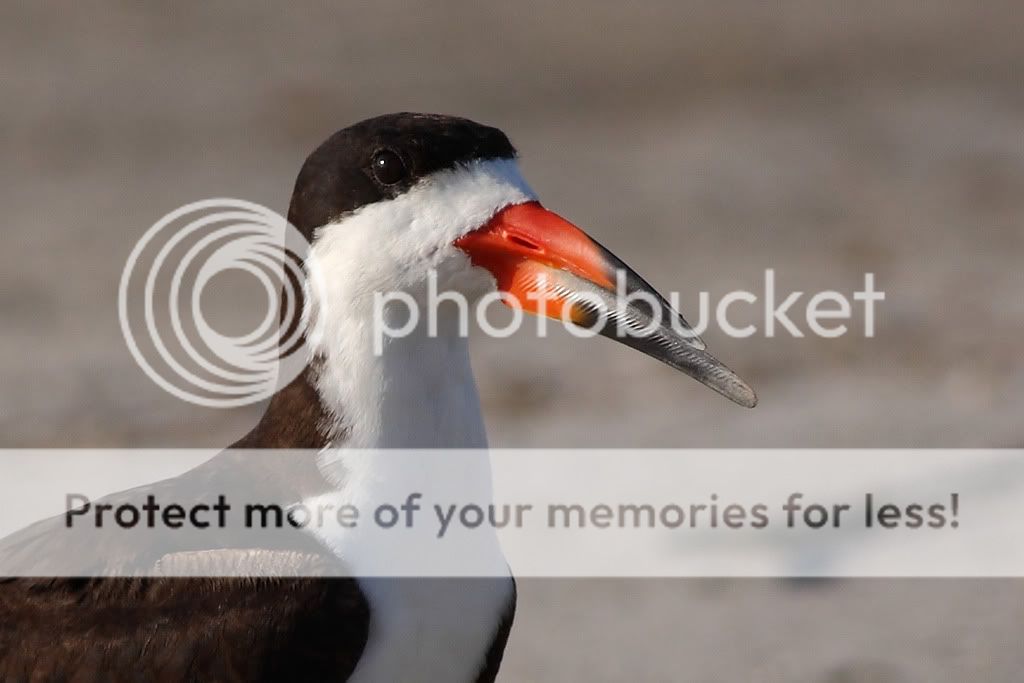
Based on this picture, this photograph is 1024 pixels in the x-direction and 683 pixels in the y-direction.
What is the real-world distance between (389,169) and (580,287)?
0.50m

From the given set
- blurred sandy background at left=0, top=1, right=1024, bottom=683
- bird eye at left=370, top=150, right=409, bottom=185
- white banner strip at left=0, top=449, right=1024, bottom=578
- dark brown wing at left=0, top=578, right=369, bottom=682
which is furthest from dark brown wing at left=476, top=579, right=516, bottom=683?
blurred sandy background at left=0, top=1, right=1024, bottom=683

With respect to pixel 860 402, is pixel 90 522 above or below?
above

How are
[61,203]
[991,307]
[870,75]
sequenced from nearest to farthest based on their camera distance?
[991,307], [61,203], [870,75]

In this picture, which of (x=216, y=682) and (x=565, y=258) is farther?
(x=565, y=258)

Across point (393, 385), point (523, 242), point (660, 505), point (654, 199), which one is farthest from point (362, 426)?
point (654, 199)

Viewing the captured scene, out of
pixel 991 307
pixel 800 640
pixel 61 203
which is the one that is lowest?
pixel 800 640

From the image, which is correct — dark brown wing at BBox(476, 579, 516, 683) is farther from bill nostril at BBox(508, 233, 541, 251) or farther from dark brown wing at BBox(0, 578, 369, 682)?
bill nostril at BBox(508, 233, 541, 251)

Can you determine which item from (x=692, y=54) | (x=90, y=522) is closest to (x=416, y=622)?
(x=90, y=522)

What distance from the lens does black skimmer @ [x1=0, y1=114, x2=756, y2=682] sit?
3.38m

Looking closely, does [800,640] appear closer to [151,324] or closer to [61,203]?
[151,324]

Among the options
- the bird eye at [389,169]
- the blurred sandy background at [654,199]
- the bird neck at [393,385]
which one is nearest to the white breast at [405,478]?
the bird neck at [393,385]

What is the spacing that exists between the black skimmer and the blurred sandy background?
179cm

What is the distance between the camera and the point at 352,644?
345 cm

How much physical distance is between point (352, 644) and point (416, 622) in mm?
171
